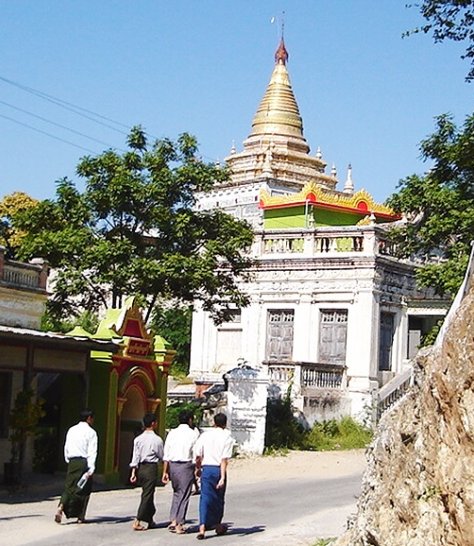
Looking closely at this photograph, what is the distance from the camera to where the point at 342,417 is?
29.8 m

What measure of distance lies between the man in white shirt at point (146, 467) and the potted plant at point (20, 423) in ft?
14.5

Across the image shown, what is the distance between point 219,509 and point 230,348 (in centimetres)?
2072

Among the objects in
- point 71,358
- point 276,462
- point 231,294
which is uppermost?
point 231,294

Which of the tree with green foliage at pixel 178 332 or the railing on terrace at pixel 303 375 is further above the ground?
the tree with green foliage at pixel 178 332

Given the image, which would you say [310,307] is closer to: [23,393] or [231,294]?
[231,294]

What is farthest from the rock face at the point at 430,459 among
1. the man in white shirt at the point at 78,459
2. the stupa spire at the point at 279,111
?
the stupa spire at the point at 279,111

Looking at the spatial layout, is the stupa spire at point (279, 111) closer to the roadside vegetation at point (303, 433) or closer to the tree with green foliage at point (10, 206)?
the tree with green foliage at point (10, 206)

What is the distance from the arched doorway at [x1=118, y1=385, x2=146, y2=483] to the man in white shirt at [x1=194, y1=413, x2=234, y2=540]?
280 inches

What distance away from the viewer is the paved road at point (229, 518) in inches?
526

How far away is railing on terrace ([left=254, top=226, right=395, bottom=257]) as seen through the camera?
3130 centimetres

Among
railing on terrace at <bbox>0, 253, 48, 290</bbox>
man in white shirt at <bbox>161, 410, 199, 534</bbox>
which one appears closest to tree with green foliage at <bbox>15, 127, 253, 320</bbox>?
railing on terrace at <bbox>0, 253, 48, 290</bbox>

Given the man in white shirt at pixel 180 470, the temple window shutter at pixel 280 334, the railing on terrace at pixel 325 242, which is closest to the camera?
the man in white shirt at pixel 180 470

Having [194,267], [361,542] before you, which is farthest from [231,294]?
[361,542]

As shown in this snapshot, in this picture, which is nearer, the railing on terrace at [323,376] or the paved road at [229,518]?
the paved road at [229,518]
